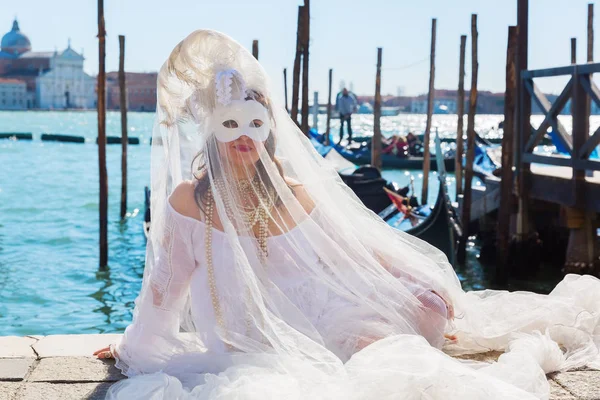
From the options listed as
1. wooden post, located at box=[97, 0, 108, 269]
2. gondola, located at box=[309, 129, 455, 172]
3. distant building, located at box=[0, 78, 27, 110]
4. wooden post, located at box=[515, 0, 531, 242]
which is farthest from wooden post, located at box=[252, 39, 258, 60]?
distant building, located at box=[0, 78, 27, 110]

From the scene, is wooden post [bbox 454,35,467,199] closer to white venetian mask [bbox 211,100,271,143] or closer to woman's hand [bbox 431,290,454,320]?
woman's hand [bbox 431,290,454,320]

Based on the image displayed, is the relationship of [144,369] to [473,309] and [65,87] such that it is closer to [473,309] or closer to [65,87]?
[473,309]

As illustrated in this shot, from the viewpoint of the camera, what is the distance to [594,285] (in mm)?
2436

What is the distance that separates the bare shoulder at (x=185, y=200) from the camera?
2.03 m

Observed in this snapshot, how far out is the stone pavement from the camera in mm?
1884

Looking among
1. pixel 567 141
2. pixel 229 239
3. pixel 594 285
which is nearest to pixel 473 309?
pixel 594 285

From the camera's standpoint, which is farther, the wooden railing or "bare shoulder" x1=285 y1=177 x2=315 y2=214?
the wooden railing

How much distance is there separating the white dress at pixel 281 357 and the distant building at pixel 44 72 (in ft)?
277

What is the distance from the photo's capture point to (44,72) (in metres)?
82.9

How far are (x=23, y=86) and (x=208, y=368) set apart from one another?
85908 mm

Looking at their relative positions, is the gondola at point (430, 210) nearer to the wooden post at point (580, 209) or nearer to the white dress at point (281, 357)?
the wooden post at point (580, 209)

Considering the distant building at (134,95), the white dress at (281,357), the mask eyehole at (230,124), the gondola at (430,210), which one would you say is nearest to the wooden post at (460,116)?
the gondola at (430,210)

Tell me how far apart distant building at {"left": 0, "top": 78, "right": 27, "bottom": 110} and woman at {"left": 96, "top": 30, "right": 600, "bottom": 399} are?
85.0 metres

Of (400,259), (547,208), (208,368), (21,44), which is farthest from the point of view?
(21,44)
